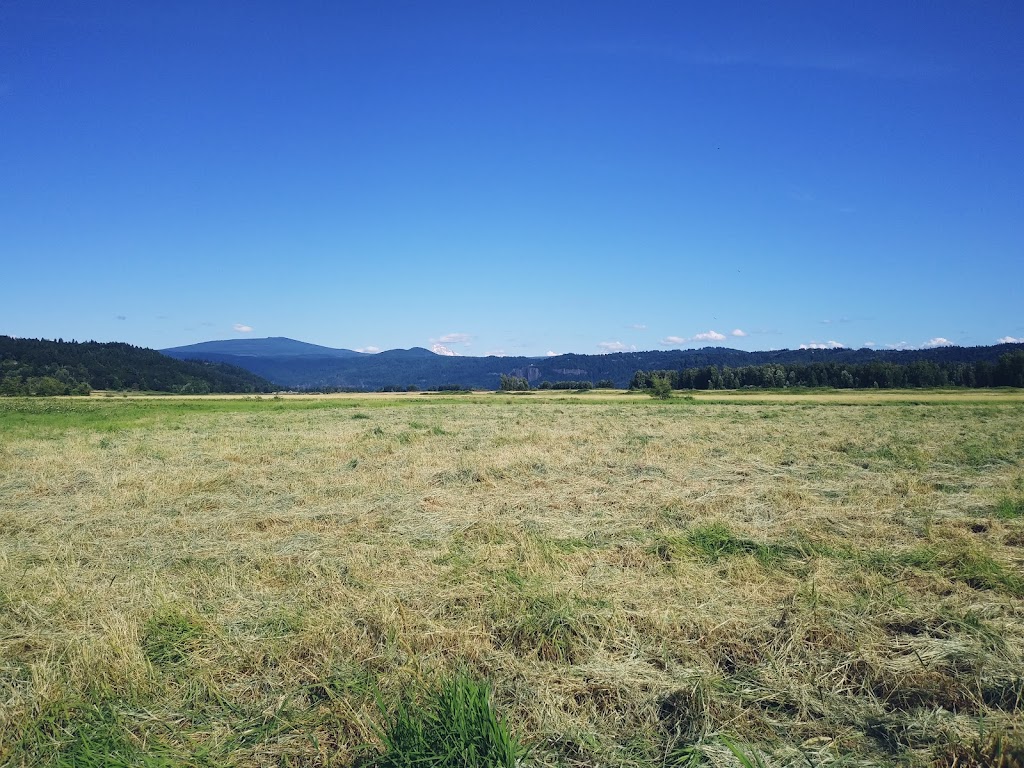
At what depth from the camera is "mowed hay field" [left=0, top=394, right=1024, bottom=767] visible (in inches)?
132

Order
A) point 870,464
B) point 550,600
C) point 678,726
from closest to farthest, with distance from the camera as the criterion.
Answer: point 678,726 → point 550,600 → point 870,464

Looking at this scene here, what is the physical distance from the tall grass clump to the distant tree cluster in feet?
301

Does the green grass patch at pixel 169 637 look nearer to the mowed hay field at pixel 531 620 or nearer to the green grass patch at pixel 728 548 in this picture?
the mowed hay field at pixel 531 620

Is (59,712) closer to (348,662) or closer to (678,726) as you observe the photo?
(348,662)

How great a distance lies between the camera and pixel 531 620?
15.5 feet

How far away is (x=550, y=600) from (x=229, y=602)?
319 centimetres

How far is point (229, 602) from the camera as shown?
5.36m

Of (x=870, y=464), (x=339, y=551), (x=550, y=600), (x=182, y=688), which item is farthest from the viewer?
(x=870, y=464)

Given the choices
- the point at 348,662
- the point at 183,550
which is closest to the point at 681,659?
the point at 348,662

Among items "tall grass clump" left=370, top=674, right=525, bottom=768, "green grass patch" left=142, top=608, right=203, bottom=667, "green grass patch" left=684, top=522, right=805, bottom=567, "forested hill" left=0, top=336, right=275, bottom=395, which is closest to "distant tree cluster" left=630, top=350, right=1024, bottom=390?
"green grass patch" left=684, top=522, right=805, bottom=567

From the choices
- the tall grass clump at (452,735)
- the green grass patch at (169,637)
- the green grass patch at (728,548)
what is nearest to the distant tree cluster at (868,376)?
the green grass patch at (728,548)

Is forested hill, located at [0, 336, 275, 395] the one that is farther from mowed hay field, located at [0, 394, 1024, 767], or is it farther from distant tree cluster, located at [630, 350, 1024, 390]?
mowed hay field, located at [0, 394, 1024, 767]

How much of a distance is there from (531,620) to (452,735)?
166cm

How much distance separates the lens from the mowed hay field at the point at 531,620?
11.0ft
